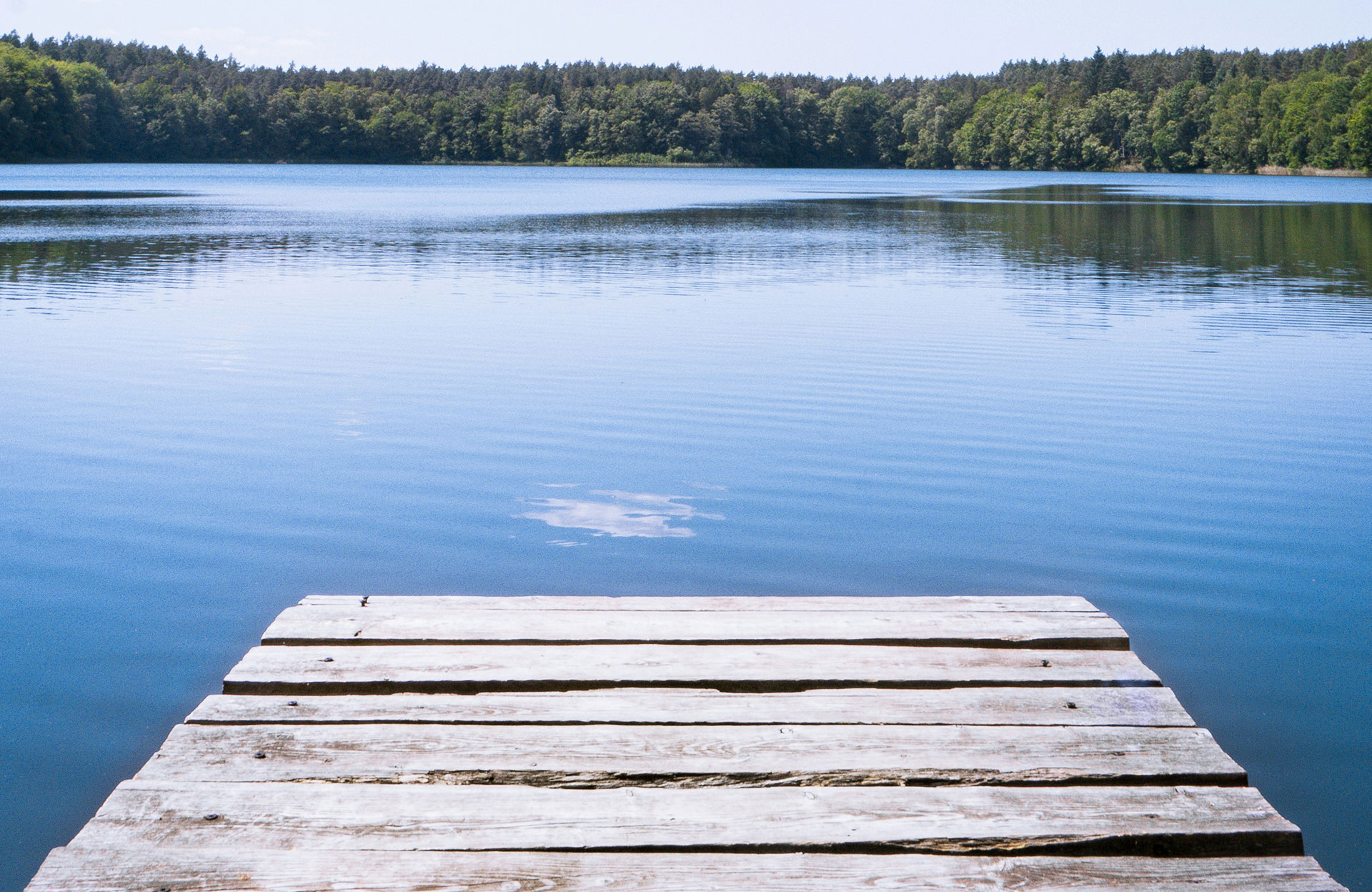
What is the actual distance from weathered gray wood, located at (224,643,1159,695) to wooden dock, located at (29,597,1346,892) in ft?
0.04

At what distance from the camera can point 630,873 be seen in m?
3.08

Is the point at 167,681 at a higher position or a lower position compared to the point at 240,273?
lower

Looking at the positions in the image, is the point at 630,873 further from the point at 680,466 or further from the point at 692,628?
the point at 680,466

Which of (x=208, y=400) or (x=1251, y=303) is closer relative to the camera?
(x=208, y=400)

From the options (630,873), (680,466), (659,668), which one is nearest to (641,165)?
(680,466)

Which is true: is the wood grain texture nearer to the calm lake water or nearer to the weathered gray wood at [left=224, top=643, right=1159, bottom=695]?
the weathered gray wood at [left=224, top=643, right=1159, bottom=695]

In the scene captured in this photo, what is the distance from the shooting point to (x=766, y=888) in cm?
304

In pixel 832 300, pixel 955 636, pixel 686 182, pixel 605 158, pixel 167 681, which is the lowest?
pixel 167 681

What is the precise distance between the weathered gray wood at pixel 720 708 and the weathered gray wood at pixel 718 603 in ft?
2.89

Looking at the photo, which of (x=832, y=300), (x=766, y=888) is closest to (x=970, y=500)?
(x=766, y=888)

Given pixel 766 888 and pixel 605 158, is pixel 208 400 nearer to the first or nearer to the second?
pixel 766 888

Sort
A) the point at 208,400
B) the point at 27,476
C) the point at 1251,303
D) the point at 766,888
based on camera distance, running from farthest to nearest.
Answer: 1. the point at 1251,303
2. the point at 208,400
3. the point at 27,476
4. the point at 766,888

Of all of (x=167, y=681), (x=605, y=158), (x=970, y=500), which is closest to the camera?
(x=167, y=681)

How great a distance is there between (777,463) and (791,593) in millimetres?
3086
